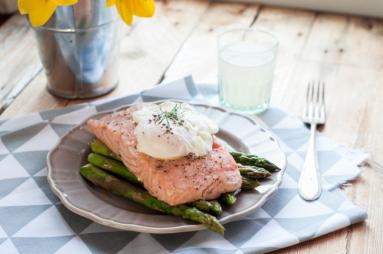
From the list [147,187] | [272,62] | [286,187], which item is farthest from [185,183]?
[272,62]

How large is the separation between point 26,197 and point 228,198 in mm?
524

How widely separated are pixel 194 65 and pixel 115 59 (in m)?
0.33

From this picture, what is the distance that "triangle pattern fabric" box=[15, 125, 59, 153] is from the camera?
1.71m

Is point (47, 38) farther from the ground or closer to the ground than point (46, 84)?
farther from the ground

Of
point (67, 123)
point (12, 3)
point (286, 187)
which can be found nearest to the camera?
point (286, 187)

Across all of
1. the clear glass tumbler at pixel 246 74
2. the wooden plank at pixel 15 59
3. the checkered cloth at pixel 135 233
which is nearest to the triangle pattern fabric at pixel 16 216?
the checkered cloth at pixel 135 233

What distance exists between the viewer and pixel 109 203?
1.45m

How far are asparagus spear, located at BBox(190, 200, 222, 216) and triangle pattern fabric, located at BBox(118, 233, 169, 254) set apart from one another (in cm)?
13

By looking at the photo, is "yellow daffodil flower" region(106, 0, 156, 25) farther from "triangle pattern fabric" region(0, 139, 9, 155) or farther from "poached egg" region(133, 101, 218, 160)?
"triangle pattern fabric" region(0, 139, 9, 155)

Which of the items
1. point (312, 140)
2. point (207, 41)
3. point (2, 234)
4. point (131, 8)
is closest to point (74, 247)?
point (2, 234)

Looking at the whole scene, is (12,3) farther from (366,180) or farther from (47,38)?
(366,180)

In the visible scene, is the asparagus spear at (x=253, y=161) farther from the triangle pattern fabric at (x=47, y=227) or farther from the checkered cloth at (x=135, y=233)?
the triangle pattern fabric at (x=47, y=227)

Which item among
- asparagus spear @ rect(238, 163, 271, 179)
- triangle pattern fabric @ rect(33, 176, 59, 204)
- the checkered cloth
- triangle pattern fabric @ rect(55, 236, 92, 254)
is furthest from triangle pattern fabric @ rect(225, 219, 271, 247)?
triangle pattern fabric @ rect(33, 176, 59, 204)

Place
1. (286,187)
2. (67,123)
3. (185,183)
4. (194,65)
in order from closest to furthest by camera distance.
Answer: (185,183), (286,187), (67,123), (194,65)
